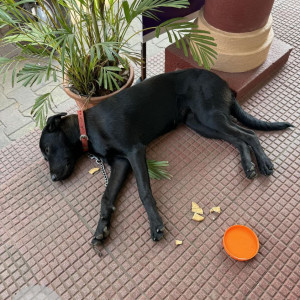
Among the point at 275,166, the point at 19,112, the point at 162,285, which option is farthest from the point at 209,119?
the point at 19,112

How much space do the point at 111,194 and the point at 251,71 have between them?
1.43 m

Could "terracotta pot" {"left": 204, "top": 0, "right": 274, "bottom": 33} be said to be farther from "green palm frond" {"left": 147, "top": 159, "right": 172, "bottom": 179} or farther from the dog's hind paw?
the dog's hind paw

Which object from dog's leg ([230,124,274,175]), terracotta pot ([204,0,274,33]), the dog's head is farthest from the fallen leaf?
terracotta pot ([204,0,274,33])

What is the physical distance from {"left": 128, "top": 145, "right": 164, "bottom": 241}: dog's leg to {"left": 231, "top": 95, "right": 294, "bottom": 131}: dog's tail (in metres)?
0.72

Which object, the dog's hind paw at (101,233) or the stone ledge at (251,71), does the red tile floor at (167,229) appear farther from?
the stone ledge at (251,71)

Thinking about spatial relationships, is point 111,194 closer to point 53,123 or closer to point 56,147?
point 56,147

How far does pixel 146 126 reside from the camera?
206 cm

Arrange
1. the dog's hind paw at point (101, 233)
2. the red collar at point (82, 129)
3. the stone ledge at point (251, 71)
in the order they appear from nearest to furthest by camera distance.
Result: the dog's hind paw at point (101, 233), the red collar at point (82, 129), the stone ledge at point (251, 71)

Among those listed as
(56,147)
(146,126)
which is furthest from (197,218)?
(56,147)

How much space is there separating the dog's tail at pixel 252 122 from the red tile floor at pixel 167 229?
54mm

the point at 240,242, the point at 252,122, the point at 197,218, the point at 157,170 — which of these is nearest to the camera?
the point at 240,242

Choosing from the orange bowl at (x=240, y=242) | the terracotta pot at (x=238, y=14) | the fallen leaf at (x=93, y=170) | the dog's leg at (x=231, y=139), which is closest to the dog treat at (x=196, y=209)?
the orange bowl at (x=240, y=242)

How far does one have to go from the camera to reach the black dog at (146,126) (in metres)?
1.92

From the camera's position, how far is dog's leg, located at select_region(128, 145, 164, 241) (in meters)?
1.72
